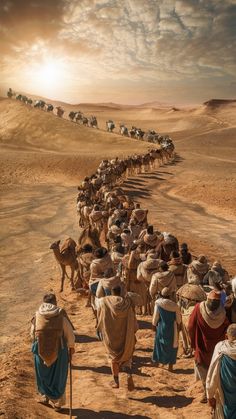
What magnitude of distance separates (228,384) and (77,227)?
17442 mm

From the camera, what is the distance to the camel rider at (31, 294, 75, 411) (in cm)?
751

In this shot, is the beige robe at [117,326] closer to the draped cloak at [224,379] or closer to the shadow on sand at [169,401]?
the shadow on sand at [169,401]

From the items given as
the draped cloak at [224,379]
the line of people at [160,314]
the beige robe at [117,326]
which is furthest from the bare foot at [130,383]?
the draped cloak at [224,379]

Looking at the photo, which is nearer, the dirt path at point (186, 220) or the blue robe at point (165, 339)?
the blue robe at point (165, 339)

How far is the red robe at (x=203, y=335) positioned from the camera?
7.32 meters

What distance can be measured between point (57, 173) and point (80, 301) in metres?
27.5

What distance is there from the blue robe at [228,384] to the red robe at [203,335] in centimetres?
106

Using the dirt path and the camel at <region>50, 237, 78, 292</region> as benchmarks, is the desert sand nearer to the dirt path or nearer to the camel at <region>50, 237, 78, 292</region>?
the dirt path

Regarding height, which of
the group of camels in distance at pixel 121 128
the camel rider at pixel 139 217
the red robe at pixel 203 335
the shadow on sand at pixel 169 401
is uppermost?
the group of camels in distance at pixel 121 128

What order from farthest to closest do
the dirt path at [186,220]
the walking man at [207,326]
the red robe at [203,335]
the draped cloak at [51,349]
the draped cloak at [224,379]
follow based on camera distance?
the dirt path at [186,220] → the draped cloak at [51,349] → the red robe at [203,335] → the walking man at [207,326] → the draped cloak at [224,379]

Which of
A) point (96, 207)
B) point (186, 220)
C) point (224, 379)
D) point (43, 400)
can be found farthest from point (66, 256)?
point (186, 220)

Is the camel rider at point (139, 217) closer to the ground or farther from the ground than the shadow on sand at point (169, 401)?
farther from the ground

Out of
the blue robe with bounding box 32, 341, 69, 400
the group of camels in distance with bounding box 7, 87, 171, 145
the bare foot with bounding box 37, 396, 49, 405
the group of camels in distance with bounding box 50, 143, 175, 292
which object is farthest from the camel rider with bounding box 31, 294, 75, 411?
the group of camels in distance with bounding box 7, 87, 171, 145

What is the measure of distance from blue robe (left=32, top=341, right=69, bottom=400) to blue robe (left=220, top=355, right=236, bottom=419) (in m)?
2.73
